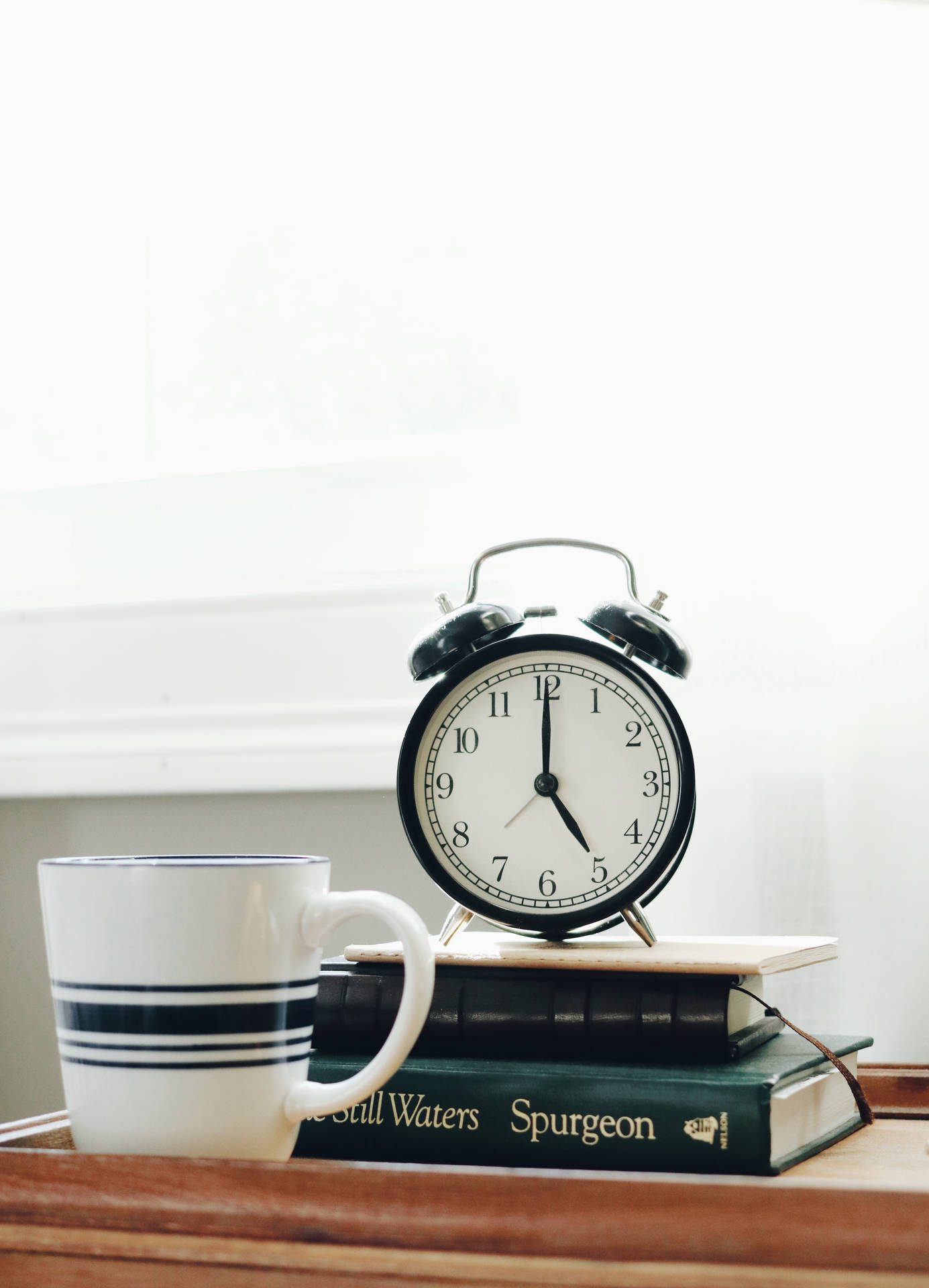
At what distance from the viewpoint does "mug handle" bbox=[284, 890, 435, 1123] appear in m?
0.48

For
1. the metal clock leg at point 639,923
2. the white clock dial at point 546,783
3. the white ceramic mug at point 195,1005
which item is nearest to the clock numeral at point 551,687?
the white clock dial at point 546,783

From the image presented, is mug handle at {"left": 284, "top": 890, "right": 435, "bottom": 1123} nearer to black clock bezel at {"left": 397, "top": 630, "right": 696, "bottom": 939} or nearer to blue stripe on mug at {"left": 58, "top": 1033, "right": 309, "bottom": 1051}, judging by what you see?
blue stripe on mug at {"left": 58, "top": 1033, "right": 309, "bottom": 1051}

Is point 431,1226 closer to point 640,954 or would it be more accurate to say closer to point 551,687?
point 640,954

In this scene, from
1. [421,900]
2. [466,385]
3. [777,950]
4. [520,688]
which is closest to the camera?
[777,950]

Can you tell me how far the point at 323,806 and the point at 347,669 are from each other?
4.6 inches

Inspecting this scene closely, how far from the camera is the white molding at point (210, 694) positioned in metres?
1.00

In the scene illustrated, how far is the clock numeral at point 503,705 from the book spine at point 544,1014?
0.52 feet

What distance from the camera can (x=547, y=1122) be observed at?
1.72 feet

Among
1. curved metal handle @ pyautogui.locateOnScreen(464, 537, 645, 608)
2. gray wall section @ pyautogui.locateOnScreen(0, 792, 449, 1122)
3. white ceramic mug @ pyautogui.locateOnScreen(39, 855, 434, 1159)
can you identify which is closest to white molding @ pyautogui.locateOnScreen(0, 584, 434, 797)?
gray wall section @ pyautogui.locateOnScreen(0, 792, 449, 1122)

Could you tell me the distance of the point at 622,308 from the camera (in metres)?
0.89

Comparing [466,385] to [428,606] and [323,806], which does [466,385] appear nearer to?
[428,606]

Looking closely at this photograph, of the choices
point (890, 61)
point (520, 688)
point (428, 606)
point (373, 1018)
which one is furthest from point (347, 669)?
point (890, 61)

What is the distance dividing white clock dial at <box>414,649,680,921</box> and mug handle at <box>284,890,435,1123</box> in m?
0.19

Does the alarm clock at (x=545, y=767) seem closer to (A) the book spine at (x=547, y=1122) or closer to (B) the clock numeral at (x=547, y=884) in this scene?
(B) the clock numeral at (x=547, y=884)
